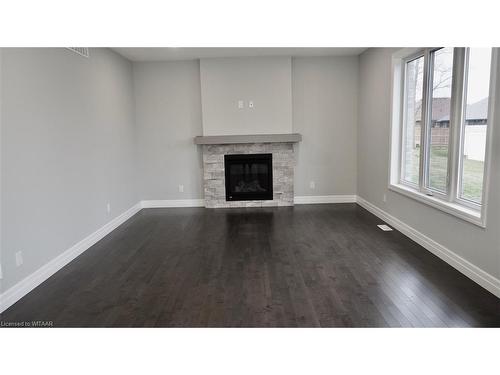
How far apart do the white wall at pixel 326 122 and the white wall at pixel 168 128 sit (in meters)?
1.76

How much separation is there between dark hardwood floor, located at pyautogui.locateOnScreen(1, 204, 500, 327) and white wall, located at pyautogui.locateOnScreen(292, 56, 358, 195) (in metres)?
1.76

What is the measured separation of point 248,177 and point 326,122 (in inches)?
65.3

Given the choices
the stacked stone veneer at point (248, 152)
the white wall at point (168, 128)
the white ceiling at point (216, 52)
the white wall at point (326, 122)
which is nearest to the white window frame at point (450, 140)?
the white ceiling at point (216, 52)

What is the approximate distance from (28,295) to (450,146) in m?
4.03

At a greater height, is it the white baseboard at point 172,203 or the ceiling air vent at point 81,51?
the ceiling air vent at point 81,51

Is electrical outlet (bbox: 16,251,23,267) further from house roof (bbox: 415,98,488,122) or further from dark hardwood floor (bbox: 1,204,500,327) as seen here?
house roof (bbox: 415,98,488,122)

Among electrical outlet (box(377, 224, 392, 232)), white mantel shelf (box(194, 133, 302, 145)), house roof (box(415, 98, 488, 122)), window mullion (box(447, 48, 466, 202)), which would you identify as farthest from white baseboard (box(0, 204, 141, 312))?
house roof (box(415, 98, 488, 122))

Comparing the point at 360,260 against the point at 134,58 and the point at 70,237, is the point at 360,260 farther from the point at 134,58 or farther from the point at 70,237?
the point at 134,58

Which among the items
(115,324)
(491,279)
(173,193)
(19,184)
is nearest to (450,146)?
(491,279)

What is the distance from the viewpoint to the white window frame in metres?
2.95

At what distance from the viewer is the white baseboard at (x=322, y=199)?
21.5 feet

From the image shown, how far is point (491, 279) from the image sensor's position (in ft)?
9.46

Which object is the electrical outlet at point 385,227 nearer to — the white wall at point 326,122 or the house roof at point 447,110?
the house roof at point 447,110

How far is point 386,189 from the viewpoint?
201 inches
